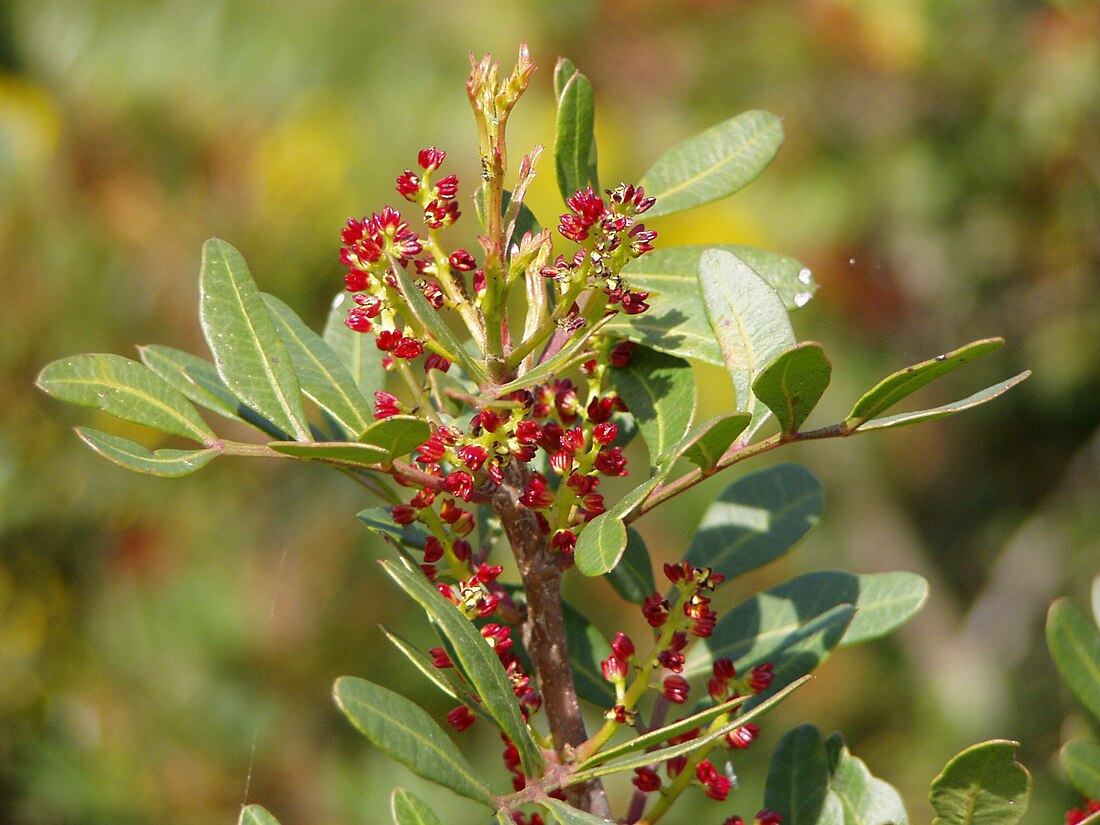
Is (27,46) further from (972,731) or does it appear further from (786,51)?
(972,731)

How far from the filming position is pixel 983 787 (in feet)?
1.74

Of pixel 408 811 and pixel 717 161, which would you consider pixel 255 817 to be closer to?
pixel 408 811

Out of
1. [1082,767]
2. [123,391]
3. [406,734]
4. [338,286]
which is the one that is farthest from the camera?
[338,286]

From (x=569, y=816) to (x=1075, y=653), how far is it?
1.29 ft

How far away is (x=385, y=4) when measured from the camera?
12.8ft

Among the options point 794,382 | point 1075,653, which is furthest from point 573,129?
point 1075,653

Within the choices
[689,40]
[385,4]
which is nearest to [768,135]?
[689,40]

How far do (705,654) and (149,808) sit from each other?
1309 millimetres

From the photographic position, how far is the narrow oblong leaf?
62cm

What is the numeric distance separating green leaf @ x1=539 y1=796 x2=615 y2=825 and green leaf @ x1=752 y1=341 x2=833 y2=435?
0.69ft

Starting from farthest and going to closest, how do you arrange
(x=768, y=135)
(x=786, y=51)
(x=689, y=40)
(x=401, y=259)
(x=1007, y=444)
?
(x=1007, y=444) < (x=689, y=40) < (x=786, y=51) < (x=768, y=135) < (x=401, y=259)

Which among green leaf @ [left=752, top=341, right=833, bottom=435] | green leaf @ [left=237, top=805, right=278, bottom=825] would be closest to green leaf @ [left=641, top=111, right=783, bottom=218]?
green leaf @ [left=752, top=341, right=833, bottom=435]

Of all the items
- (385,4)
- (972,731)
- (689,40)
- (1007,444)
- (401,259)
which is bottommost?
(972,731)

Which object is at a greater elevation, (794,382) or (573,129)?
(573,129)
